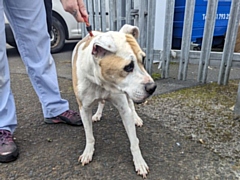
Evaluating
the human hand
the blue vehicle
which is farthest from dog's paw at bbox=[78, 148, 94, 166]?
the blue vehicle

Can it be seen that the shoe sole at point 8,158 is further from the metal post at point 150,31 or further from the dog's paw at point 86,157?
the metal post at point 150,31

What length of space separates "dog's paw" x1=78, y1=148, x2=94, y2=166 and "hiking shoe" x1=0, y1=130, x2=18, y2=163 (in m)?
0.51

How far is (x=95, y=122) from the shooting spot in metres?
2.44

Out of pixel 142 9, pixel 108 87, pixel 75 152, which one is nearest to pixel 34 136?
pixel 75 152

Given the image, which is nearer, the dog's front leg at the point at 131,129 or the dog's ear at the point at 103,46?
the dog's ear at the point at 103,46

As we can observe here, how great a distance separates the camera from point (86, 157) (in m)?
1.87

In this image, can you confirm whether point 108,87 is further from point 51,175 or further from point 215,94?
point 215,94

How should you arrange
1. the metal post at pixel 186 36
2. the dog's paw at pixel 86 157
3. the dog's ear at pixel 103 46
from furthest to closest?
the metal post at pixel 186 36 → the dog's paw at pixel 86 157 → the dog's ear at pixel 103 46

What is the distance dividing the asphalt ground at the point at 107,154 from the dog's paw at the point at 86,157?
0.03m

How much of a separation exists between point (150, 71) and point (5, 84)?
2.15 m

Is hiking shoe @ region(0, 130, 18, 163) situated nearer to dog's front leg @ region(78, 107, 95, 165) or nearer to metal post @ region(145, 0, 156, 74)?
dog's front leg @ region(78, 107, 95, 165)

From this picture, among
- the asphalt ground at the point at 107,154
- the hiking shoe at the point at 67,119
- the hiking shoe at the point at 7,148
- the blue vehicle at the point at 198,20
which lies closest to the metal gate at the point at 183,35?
the blue vehicle at the point at 198,20

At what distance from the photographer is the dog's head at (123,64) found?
1449 mm

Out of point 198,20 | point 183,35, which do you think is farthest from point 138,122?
point 198,20
